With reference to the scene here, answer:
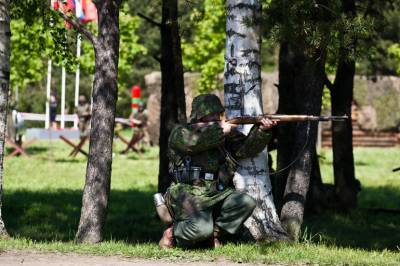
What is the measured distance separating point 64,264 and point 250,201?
7.65ft

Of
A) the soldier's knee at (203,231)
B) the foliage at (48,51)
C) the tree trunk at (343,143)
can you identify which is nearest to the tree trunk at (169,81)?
the foliage at (48,51)

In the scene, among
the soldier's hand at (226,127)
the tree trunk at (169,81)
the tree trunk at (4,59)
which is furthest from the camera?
the tree trunk at (169,81)

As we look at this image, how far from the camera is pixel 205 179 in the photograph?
31.7 feet

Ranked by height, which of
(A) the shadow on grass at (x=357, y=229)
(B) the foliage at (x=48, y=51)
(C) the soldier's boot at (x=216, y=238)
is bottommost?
(A) the shadow on grass at (x=357, y=229)

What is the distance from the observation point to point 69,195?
59.7ft

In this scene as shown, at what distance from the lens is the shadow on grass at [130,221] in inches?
497

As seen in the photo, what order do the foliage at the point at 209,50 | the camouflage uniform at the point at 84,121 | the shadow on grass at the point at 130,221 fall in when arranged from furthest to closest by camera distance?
the foliage at the point at 209,50 → the camouflage uniform at the point at 84,121 → the shadow on grass at the point at 130,221

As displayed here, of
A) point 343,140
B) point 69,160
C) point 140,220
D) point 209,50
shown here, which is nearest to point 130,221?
point 140,220

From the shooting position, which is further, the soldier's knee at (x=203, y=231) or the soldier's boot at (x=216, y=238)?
the soldier's boot at (x=216, y=238)

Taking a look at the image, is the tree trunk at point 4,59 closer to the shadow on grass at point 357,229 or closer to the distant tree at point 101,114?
the distant tree at point 101,114

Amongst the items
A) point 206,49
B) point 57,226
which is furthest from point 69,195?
point 206,49

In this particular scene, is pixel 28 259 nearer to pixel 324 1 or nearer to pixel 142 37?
pixel 324 1

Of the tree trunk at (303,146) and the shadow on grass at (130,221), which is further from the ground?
the tree trunk at (303,146)

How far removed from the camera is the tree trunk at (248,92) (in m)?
10.2
